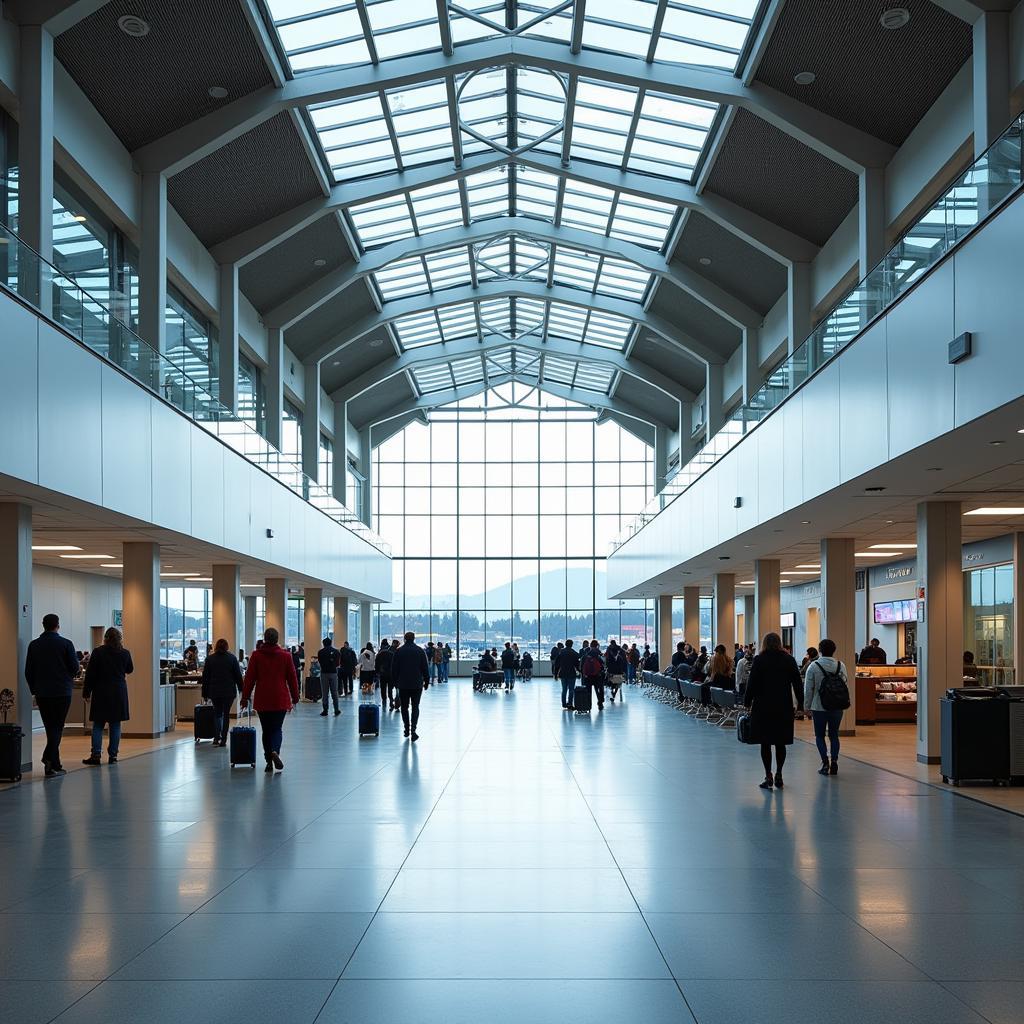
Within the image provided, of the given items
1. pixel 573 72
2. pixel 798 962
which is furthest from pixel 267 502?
pixel 798 962

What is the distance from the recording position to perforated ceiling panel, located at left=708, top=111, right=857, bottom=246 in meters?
21.2

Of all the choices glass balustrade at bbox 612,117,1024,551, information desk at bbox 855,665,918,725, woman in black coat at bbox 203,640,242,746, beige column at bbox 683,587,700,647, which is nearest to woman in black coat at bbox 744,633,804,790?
glass balustrade at bbox 612,117,1024,551

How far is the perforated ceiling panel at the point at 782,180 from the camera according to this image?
21156mm

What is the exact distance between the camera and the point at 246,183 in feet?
74.9

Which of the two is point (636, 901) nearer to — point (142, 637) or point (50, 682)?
point (50, 682)

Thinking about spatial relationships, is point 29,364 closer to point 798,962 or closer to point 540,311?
point 798,962

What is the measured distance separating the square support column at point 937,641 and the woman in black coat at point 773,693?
362 centimetres

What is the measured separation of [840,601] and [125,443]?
1210 cm

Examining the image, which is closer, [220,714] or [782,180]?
[220,714]

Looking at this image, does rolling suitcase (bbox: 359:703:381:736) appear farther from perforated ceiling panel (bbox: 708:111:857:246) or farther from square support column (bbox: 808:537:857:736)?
perforated ceiling panel (bbox: 708:111:857:246)

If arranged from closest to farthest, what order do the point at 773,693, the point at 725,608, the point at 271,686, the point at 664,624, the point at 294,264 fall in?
the point at 773,693 → the point at 271,686 → the point at 294,264 → the point at 725,608 → the point at 664,624

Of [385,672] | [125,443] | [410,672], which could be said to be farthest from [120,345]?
[385,672]

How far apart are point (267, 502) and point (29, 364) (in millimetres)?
13065

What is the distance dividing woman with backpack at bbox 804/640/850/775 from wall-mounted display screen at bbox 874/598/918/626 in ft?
52.8
